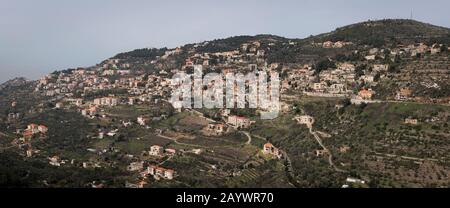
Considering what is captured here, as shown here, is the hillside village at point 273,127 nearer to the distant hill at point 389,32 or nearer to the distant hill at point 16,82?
the distant hill at point 389,32

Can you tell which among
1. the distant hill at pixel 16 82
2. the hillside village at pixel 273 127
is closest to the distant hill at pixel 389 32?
the hillside village at pixel 273 127

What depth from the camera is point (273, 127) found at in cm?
3331

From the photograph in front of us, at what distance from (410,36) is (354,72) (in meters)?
17.0

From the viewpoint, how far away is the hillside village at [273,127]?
23359 millimetres

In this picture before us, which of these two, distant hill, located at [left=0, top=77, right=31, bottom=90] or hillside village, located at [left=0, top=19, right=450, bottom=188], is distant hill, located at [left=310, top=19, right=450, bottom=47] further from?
distant hill, located at [left=0, top=77, right=31, bottom=90]

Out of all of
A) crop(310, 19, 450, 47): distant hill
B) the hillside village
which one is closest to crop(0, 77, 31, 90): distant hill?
the hillside village

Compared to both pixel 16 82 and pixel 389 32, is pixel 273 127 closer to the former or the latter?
pixel 389 32

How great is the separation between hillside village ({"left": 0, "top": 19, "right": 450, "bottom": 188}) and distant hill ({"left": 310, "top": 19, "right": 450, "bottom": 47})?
2188mm

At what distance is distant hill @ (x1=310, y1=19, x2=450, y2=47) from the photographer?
5288cm

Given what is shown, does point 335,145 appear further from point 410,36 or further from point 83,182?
point 410,36

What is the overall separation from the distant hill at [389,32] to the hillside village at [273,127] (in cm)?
219

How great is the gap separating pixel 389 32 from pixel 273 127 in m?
32.2

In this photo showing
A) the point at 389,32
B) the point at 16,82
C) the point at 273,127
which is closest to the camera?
the point at 273,127

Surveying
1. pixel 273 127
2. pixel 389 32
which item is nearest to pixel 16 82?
pixel 389 32
